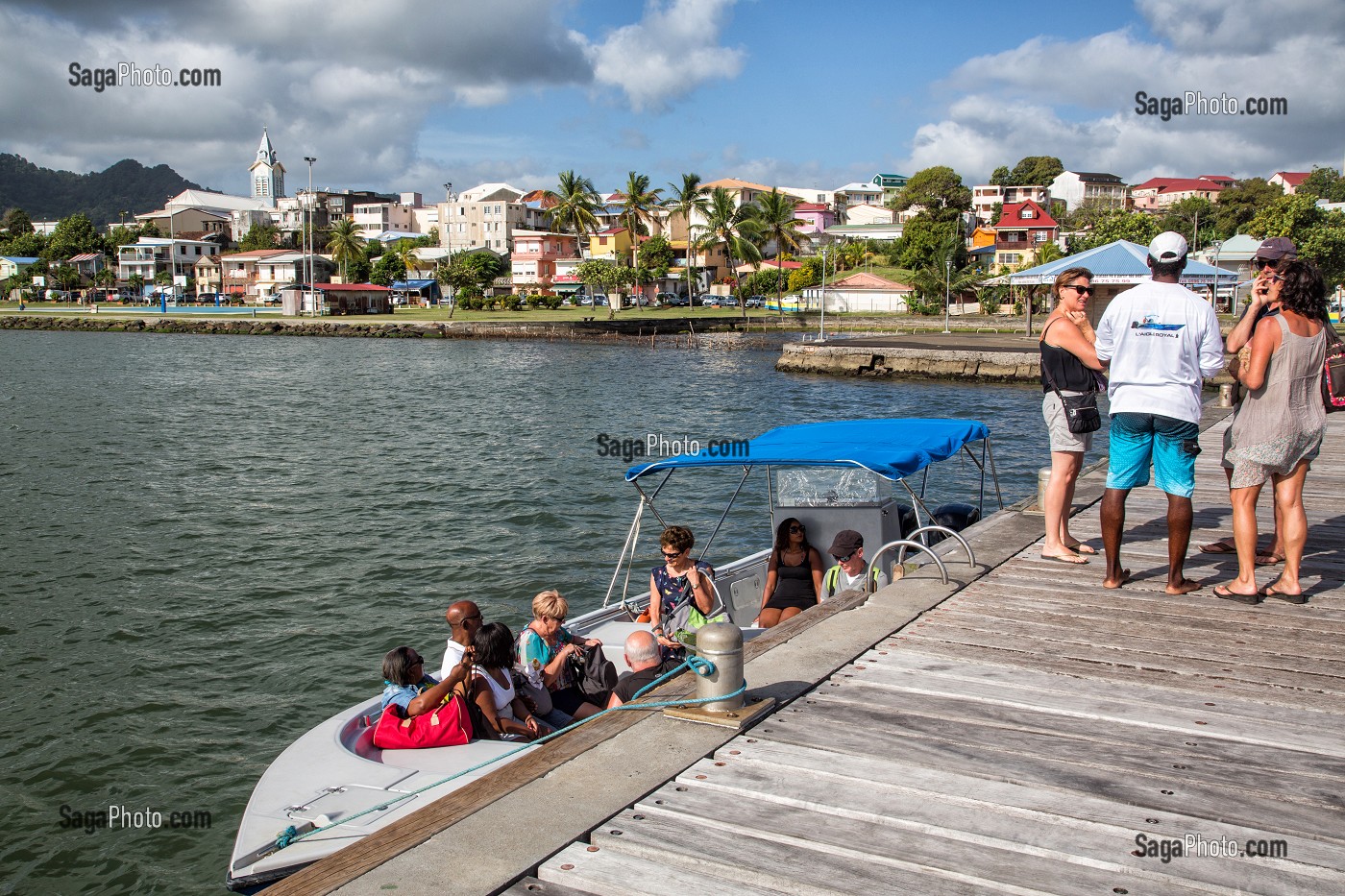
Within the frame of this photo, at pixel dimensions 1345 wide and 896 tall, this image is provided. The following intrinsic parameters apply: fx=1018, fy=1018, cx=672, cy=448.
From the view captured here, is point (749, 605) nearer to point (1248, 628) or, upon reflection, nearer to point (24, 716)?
point (1248, 628)

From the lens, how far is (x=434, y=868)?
3.87 m

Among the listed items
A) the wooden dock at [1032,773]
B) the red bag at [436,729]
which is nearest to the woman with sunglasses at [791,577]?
the wooden dock at [1032,773]

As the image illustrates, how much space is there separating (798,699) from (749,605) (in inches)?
220

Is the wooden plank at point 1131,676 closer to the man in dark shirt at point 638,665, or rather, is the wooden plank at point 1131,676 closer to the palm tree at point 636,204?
the man in dark shirt at point 638,665

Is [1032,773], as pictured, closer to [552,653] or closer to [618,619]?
[552,653]

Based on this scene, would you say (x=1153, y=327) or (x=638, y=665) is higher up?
(x=1153, y=327)

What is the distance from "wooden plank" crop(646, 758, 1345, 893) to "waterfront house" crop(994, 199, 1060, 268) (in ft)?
350

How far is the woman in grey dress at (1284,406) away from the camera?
6.79 m

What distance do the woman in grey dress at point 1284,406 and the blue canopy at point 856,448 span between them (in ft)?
9.66

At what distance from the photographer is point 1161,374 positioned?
681 centimetres

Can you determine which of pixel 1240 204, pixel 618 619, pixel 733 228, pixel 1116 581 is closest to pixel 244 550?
pixel 618 619

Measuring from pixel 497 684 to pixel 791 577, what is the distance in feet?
11.5

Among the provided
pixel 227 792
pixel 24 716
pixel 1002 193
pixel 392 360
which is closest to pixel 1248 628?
pixel 227 792

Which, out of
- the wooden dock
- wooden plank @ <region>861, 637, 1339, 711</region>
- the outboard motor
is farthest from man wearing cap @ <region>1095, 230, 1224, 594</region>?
the outboard motor
